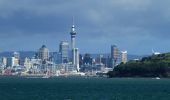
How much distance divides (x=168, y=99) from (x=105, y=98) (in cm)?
1128

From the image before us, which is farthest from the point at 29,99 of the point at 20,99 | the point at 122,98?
the point at 122,98

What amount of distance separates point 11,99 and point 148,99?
22211mm

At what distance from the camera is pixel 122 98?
116 meters

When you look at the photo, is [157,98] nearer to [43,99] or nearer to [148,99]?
[148,99]

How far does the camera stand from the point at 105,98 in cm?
11469

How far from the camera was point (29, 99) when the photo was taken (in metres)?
111

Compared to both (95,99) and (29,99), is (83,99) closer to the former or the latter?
(95,99)

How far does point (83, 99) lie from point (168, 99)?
13.8 m

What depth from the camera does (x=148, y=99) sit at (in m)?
111

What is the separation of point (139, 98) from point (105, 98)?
5701 mm

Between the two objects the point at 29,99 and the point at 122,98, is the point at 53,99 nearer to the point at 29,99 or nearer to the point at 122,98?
the point at 29,99

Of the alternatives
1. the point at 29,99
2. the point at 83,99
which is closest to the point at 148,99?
the point at 83,99

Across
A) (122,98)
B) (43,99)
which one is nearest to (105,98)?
(122,98)

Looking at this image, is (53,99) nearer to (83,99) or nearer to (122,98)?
(83,99)
